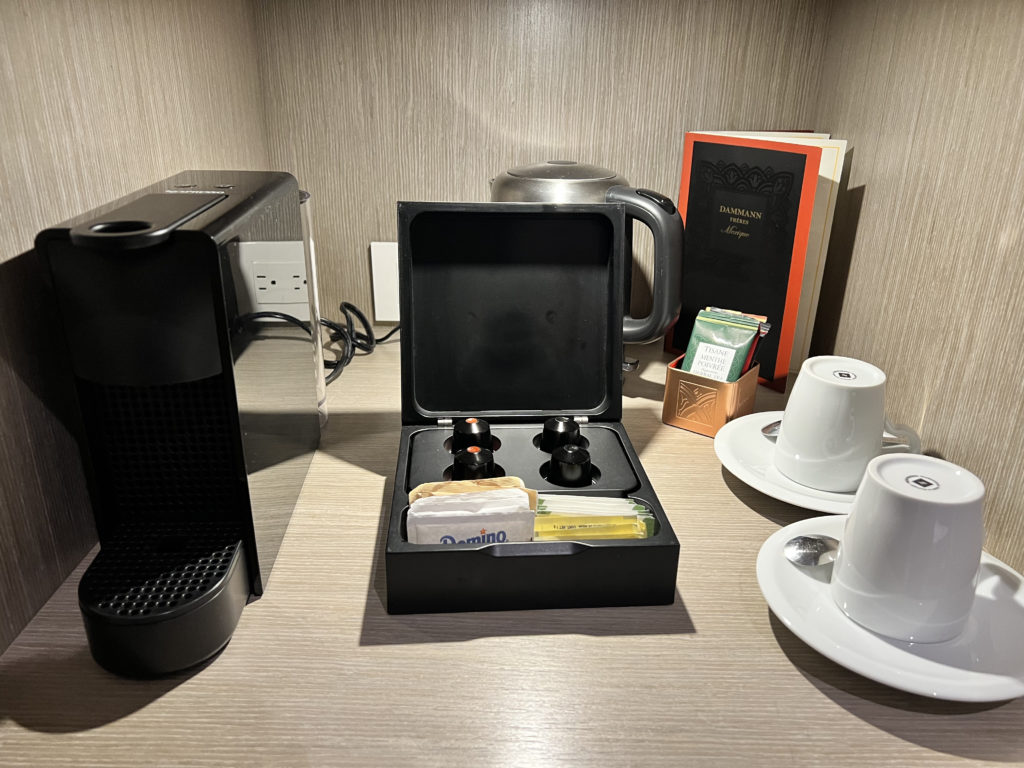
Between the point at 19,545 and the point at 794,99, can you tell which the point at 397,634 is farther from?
the point at 794,99

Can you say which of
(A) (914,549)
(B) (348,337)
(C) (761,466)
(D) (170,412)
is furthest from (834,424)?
(B) (348,337)

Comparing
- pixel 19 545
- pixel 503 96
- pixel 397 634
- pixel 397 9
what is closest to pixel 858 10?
pixel 503 96

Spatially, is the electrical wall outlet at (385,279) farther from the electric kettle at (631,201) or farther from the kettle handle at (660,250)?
the kettle handle at (660,250)

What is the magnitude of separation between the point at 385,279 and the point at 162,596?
74 cm

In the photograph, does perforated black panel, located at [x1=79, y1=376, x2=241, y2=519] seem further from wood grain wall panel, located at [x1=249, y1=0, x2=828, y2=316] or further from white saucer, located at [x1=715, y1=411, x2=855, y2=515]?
wood grain wall panel, located at [x1=249, y1=0, x2=828, y2=316]

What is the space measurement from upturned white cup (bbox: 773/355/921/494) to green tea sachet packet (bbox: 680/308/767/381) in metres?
0.15

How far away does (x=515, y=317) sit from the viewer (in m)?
0.85

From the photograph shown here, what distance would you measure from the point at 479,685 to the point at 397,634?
84 millimetres

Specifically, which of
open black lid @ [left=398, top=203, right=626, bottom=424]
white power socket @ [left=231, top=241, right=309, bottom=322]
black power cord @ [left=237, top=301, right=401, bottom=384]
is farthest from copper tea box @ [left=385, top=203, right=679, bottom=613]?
black power cord @ [left=237, top=301, right=401, bottom=384]

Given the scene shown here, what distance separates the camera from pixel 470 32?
1.11m

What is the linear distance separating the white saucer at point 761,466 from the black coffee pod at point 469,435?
0.25 m

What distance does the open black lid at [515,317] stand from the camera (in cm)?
83

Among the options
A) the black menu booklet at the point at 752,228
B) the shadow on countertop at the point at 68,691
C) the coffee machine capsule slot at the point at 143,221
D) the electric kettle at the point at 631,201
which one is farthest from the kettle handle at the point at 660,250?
the shadow on countertop at the point at 68,691

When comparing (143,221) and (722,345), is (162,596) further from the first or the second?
(722,345)
